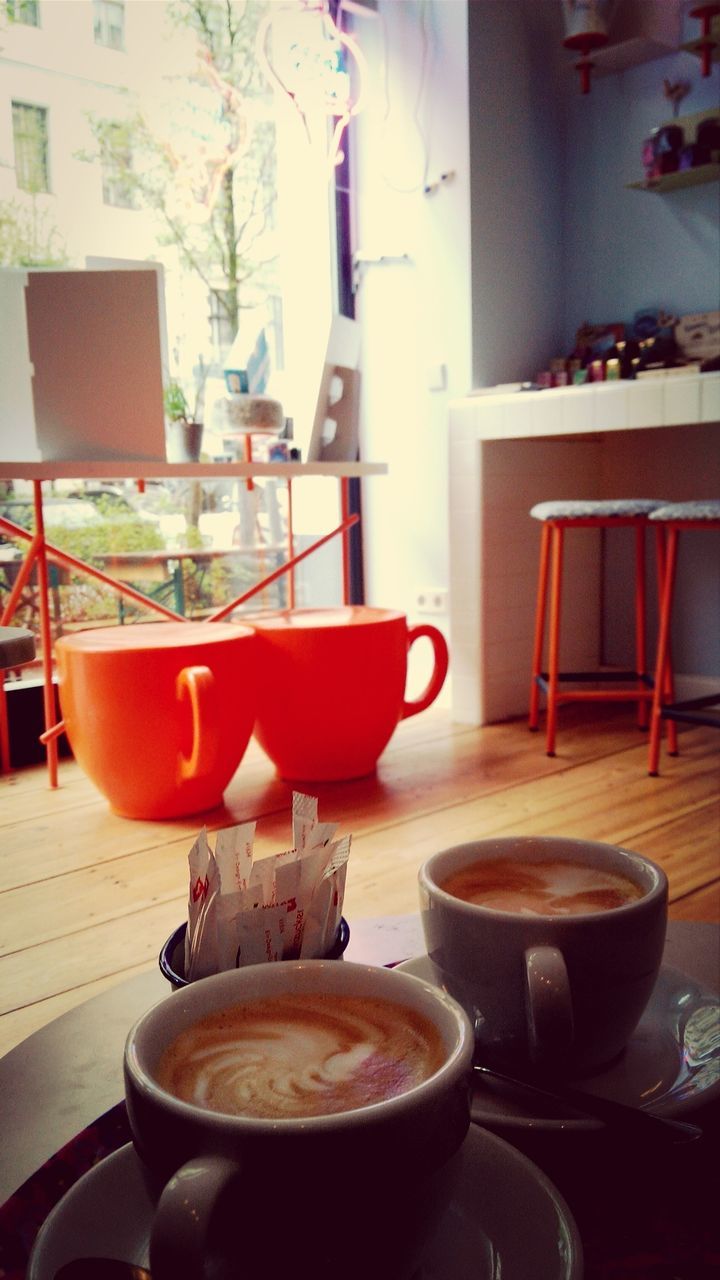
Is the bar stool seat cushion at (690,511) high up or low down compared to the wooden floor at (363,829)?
up

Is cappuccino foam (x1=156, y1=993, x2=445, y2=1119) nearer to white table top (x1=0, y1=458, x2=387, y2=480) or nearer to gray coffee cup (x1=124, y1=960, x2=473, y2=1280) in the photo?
gray coffee cup (x1=124, y1=960, x2=473, y2=1280)

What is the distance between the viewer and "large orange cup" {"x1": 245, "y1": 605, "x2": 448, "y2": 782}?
229 cm

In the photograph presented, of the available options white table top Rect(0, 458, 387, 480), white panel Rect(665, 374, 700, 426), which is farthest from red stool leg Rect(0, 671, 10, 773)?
white panel Rect(665, 374, 700, 426)

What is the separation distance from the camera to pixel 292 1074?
0.36 metres

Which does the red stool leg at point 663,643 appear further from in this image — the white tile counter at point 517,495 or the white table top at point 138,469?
the white table top at point 138,469

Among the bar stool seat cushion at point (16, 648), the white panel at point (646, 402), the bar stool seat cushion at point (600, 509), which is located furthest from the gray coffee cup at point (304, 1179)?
the white panel at point (646, 402)

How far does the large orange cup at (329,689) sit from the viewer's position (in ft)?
7.52

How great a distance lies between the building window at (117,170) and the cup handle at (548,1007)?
9.30 ft

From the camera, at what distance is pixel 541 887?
53 cm

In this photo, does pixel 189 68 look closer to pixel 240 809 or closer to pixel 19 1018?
pixel 240 809

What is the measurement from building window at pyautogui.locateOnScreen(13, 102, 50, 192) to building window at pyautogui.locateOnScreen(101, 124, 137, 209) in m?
0.18

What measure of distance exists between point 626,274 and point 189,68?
1.41 metres

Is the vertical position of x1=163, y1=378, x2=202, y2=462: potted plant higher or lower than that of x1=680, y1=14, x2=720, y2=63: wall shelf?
lower

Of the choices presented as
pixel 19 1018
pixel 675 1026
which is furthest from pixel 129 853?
pixel 675 1026
